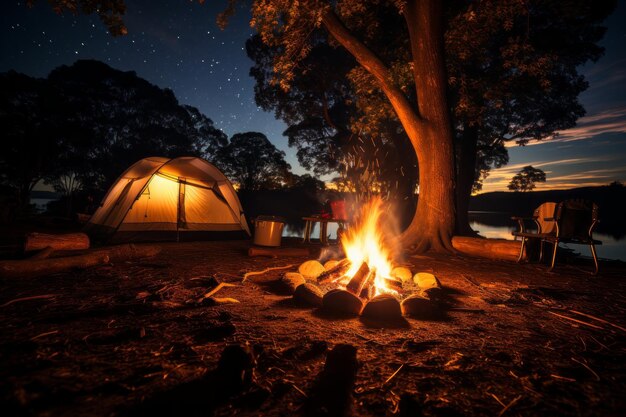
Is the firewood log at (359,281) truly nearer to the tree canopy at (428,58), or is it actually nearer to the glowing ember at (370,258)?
the glowing ember at (370,258)

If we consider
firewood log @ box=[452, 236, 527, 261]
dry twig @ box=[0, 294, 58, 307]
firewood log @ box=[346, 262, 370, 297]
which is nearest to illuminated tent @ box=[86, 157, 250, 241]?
dry twig @ box=[0, 294, 58, 307]

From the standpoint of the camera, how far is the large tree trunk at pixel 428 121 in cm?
711

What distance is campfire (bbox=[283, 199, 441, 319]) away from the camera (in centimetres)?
311

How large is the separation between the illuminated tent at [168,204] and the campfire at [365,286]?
579 centimetres

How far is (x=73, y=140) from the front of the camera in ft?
75.1

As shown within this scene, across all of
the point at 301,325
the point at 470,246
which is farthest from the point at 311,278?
the point at 470,246

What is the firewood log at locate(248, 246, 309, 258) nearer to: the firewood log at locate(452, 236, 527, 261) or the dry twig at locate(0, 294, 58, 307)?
the dry twig at locate(0, 294, 58, 307)

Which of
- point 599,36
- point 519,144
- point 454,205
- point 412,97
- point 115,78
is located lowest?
point 454,205

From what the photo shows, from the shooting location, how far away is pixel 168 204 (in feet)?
30.2

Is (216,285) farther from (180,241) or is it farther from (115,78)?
(115,78)

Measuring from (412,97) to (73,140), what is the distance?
84.0 ft

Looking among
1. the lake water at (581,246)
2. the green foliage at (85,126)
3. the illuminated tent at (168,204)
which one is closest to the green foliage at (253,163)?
the green foliage at (85,126)

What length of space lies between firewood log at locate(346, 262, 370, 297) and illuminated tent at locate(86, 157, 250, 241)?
6.80 metres

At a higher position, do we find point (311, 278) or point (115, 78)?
point (115, 78)
